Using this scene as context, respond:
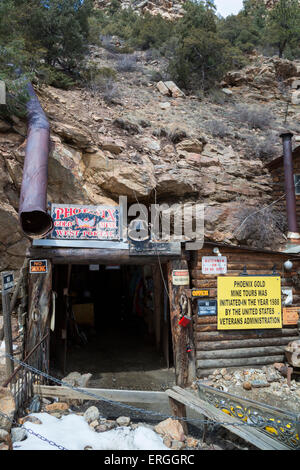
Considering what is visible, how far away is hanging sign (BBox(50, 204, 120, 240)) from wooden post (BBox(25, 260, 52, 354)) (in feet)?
2.78

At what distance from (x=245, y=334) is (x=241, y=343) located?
0.25 m

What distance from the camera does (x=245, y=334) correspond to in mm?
8062

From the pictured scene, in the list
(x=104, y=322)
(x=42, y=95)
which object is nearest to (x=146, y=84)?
(x=42, y=95)

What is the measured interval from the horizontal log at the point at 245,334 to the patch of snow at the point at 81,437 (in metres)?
3.07

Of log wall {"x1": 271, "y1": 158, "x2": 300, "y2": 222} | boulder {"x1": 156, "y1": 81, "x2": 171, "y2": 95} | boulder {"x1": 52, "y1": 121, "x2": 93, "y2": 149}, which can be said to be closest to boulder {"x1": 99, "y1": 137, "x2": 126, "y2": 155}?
boulder {"x1": 52, "y1": 121, "x2": 93, "y2": 149}

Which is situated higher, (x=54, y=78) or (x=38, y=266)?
(x=54, y=78)

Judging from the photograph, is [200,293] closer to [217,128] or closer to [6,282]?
[6,282]

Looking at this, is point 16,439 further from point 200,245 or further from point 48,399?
point 200,245

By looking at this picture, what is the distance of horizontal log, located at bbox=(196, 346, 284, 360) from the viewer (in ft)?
25.4

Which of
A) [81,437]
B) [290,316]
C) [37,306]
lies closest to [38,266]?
[37,306]

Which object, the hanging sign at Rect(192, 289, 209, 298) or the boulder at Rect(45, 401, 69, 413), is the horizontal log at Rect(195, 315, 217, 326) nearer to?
the hanging sign at Rect(192, 289, 209, 298)

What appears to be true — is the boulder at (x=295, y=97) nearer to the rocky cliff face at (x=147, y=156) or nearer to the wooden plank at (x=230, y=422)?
the rocky cliff face at (x=147, y=156)

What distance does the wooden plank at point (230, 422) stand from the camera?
13.1ft

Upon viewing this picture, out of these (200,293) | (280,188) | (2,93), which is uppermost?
(2,93)
